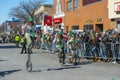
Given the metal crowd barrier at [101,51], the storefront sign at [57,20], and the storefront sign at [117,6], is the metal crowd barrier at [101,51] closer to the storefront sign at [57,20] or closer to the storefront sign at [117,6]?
the storefront sign at [117,6]

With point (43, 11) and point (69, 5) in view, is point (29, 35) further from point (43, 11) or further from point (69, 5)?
point (43, 11)

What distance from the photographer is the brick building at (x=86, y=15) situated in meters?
30.3

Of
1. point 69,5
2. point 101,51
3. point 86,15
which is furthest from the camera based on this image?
point 69,5

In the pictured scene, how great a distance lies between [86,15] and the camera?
115 ft

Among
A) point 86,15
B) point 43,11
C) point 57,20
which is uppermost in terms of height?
point 43,11

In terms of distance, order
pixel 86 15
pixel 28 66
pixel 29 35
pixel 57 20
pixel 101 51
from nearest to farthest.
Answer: pixel 29 35 → pixel 28 66 → pixel 101 51 → pixel 86 15 → pixel 57 20

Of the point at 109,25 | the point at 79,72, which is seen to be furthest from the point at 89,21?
the point at 79,72

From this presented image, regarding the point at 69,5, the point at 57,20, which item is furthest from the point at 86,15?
the point at 57,20

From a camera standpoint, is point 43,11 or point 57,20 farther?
point 43,11

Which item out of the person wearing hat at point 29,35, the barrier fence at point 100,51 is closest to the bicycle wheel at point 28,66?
the person wearing hat at point 29,35

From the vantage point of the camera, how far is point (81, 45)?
21141 mm

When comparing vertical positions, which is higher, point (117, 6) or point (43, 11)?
point (43, 11)

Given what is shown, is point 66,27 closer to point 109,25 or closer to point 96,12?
point 96,12

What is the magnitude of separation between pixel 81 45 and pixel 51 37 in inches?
369
